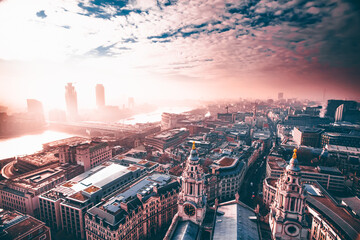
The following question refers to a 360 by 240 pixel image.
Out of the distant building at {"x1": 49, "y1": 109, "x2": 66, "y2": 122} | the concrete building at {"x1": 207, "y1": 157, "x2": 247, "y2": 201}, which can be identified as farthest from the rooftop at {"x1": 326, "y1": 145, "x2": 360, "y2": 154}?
the distant building at {"x1": 49, "y1": 109, "x2": 66, "y2": 122}

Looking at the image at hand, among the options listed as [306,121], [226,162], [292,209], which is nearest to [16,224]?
[292,209]

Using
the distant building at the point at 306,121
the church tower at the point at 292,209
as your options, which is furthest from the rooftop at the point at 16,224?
the distant building at the point at 306,121

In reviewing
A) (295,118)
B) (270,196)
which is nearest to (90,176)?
(270,196)

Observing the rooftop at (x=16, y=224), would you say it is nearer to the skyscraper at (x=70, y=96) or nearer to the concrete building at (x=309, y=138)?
the concrete building at (x=309, y=138)

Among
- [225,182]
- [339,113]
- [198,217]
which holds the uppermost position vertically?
[339,113]

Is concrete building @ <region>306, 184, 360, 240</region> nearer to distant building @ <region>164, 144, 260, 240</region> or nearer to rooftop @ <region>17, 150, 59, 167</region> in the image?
distant building @ <region>164, 144, 260, 240</region>

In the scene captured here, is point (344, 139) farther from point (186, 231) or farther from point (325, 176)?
point (186, 231)

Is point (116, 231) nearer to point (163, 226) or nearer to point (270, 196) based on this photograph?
point (163, 226)
